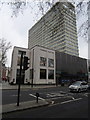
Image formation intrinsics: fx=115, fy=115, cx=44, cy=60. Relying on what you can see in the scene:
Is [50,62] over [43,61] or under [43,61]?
under

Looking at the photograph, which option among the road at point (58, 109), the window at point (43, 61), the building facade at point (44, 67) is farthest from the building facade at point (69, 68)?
the road at point (58, 109)

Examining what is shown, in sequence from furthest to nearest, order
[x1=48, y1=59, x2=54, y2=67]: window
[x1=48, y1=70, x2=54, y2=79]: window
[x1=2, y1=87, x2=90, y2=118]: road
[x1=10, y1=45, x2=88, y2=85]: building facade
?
[x1=48, y1=59, x2=54, y2=67]: window, [x1=48, y1=70, x2=54, y2=79]: window, [x1=10, y1=45, x2=88, y2=85]: building facade, [x1=2, y1=87, x2=90, y2=118]: road

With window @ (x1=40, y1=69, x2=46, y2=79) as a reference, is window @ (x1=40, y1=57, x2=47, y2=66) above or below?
above

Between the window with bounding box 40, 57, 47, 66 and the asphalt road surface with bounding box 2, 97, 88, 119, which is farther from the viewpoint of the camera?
the window with bounding box 40, 57, 47, 66

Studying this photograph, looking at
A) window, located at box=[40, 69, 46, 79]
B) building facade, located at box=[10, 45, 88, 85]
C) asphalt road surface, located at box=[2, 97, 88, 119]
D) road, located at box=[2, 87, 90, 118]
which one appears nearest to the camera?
asphalt road surface, located at box=[2, 97, 88, 119]

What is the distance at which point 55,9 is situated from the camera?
5.70 meters

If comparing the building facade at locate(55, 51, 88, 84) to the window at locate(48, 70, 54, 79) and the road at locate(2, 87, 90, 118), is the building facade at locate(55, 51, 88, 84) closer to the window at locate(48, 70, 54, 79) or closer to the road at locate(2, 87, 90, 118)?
the window at locate(48, 70, 54, 79)

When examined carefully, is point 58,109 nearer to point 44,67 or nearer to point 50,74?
point 44,67

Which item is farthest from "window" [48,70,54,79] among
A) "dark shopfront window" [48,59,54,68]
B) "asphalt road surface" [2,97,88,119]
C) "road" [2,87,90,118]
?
"asphalt road surface" [2,97,88,119]

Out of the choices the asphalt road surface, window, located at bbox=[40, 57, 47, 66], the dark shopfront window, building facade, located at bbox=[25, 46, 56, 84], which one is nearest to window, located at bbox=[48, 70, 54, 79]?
building facade, located at bbox=[25, 46, 56, 84]

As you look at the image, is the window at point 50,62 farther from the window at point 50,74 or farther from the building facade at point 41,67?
the window at point 50,74

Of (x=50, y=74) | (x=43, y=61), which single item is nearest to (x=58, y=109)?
(x=43, y=61)

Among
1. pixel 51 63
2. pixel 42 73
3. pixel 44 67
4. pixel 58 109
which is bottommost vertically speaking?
pixel 58 109

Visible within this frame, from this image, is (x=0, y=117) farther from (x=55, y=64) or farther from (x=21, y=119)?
(x=55, y=64)
